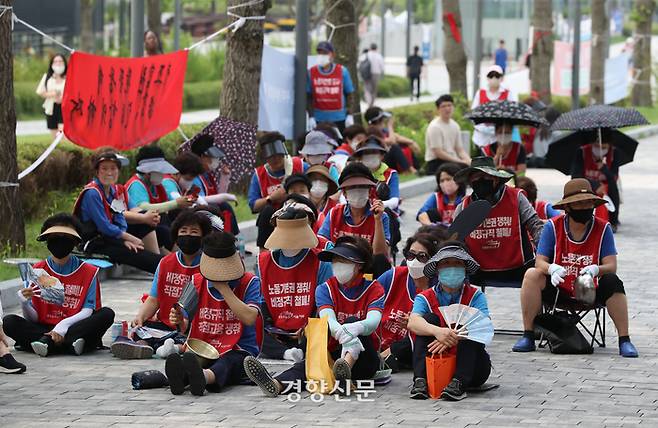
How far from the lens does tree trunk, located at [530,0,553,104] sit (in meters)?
32.3

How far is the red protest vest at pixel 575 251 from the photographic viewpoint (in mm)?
10203

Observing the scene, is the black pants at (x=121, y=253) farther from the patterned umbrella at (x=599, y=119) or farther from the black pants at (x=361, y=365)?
the patterned umbrella at (x=599, y=119)

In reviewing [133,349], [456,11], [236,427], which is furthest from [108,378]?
[456,11]

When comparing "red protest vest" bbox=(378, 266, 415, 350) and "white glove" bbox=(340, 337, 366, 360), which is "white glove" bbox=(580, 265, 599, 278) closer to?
"red protest vest" bbox=(378, 266, 415, 350)

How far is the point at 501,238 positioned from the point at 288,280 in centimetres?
191

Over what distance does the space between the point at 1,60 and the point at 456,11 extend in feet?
55.0

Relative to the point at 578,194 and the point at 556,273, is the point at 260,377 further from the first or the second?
the point at 578,194

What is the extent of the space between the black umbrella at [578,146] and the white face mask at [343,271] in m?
7.38

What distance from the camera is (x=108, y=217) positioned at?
12.8 metres

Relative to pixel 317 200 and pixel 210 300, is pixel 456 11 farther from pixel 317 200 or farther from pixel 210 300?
pixel 210 300

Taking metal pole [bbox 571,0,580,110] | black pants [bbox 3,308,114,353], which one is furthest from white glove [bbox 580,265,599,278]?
metal pole [bbox 571,0,580,110]

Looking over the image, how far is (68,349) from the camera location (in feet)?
33.3

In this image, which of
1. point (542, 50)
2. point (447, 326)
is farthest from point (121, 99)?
point (542, 50)

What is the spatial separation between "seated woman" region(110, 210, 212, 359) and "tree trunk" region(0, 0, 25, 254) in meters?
3.54
